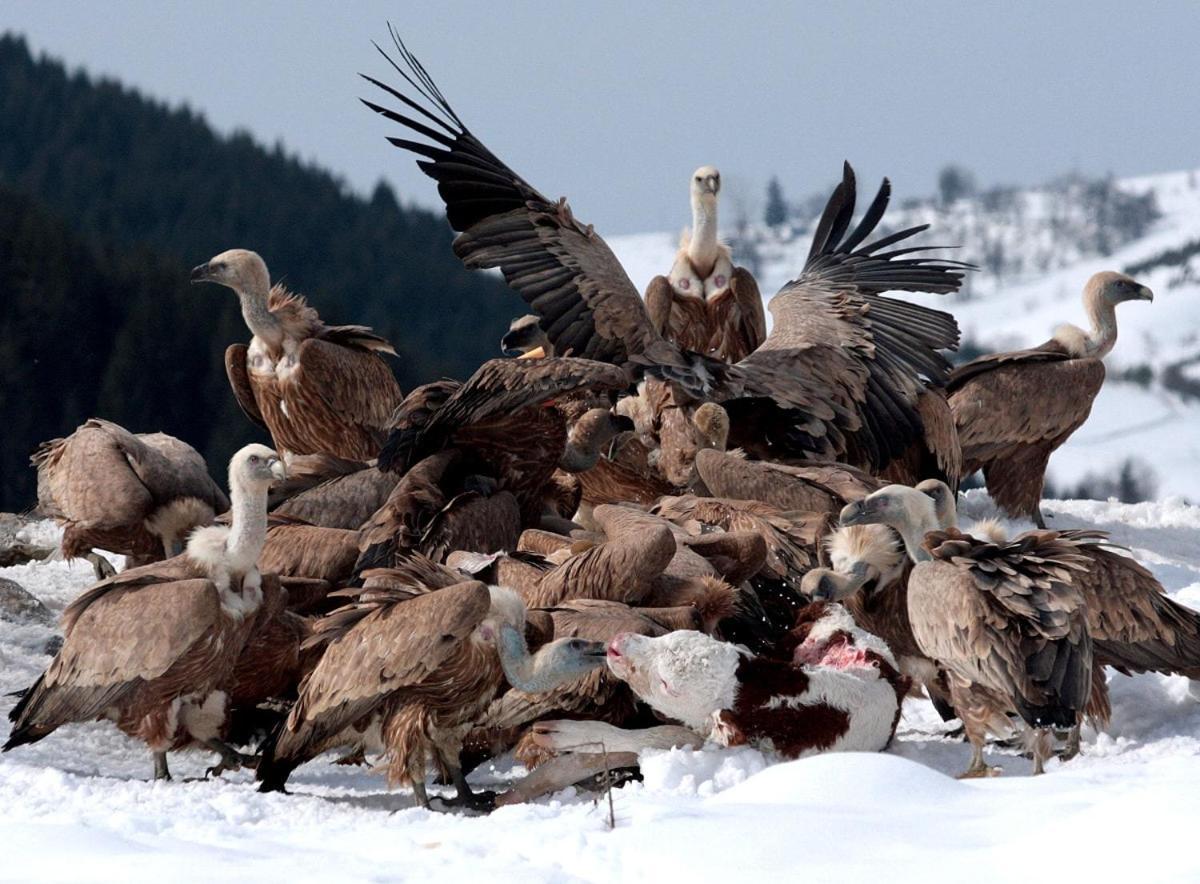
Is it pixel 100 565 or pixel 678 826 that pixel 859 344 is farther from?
pixel 678 826

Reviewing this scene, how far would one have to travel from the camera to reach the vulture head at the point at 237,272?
10.1 meters

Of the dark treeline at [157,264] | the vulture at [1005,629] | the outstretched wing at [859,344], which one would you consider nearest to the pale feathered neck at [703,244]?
the outstretched wing at [859,344]

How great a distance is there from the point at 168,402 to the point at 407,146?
2125 centimetres

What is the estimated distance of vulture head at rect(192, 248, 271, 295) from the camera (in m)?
10.1

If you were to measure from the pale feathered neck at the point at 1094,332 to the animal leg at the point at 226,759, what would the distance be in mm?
6236

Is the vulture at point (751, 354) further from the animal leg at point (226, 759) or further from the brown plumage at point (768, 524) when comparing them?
the animal leg at point (226, 759)

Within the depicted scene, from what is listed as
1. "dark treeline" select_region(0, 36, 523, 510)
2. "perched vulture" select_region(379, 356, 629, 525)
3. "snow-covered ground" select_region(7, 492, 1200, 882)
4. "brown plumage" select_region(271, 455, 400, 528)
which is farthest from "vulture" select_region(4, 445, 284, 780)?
"dark treeline" select_region(0, 36, 523, 510)

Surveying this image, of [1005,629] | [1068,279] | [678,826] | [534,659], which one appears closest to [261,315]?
[534,659]

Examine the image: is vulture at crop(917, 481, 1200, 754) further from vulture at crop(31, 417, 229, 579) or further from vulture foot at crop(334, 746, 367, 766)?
vulture at crop(31, 417, 229, 579)

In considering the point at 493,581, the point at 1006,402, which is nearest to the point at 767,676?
the point at 493,581

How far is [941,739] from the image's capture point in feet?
21.7

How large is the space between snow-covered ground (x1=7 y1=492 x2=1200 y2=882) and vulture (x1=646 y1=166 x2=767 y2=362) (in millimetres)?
5174

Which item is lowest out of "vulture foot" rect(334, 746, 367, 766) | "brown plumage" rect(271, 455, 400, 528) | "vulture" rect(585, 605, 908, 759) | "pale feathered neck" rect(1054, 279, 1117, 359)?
"vulture foot" rect(334, 746, 367, 766)

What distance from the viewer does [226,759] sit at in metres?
6.29
